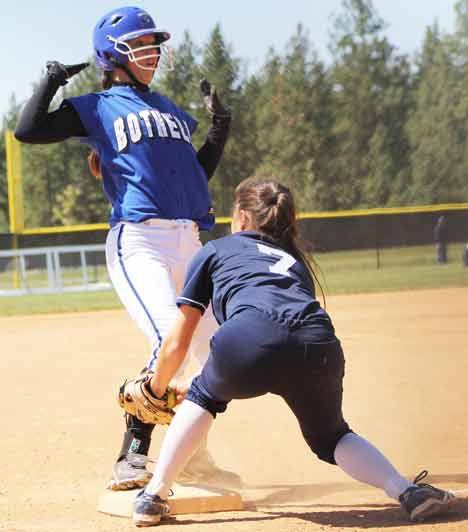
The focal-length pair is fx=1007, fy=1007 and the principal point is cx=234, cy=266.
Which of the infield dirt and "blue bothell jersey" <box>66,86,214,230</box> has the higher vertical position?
"blue bothell jersey" <box>66,86,214,230</box>

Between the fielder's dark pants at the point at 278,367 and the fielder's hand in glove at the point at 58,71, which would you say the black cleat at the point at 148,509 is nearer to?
the fielder's dark pants at the point at 278,367

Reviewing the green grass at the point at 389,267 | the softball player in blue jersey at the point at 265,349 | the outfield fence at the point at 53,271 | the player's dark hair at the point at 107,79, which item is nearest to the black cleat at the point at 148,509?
the softball player in blue jersey at the point at 265,349

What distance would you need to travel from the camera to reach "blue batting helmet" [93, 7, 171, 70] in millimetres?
3488

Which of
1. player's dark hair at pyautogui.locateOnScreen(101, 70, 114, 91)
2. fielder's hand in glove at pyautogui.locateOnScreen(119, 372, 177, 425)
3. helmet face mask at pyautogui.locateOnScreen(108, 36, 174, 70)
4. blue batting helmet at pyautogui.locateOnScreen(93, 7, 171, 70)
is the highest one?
blue batting helmet at pyautogui.locateOnScreen(93, 7, 171, 70)

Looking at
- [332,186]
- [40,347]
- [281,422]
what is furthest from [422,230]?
[281,422]

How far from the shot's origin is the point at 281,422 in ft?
15.9

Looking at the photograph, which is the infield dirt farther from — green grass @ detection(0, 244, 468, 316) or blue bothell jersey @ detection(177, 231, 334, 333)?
green grass @ detection(0, 244, 468, 316)

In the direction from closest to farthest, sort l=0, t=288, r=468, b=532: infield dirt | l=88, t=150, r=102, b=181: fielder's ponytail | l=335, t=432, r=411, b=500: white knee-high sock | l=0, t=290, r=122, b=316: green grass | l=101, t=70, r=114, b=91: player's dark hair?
1. l=335, t=432, r=411, b=500: white knee-high sock
2. l=0, t=288, r=468, b=532: infield dirt
3. l=88, t=150, r=102, b=181: fielder's ponytail
4. l=101, t=70, r=114, b=91: player's dark hair
5. l=0, t=290, r=122, b=316: green grass

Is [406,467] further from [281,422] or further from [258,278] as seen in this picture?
[258,278]

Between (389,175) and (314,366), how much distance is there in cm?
1962

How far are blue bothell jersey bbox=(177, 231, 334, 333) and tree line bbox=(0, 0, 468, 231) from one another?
55.3 ft

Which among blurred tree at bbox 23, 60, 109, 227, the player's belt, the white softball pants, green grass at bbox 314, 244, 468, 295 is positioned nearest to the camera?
the white softball pants

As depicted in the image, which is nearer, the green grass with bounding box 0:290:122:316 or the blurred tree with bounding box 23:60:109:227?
the green grass with bounding box 0:290:122:316

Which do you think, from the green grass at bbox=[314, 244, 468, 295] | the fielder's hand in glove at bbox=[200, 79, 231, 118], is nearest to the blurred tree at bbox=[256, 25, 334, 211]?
the green grass at bbox=[314, 244, 468, 295]
